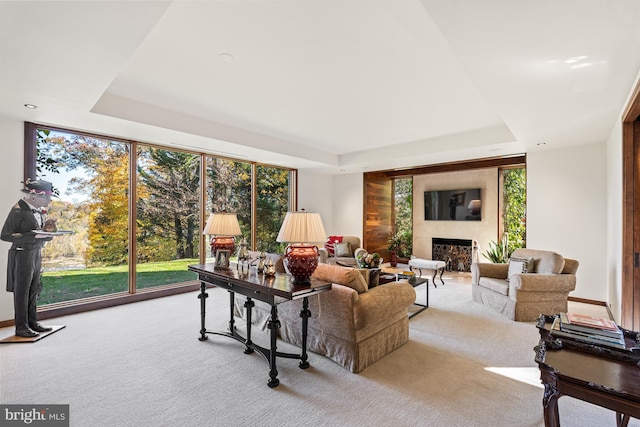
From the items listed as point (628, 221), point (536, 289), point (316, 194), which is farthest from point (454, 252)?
point (628, 221)

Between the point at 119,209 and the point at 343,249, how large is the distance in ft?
14.0

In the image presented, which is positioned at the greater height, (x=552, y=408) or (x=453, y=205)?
(x=453, y=205)

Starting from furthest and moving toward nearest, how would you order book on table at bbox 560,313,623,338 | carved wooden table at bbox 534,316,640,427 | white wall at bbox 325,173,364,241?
white wall at bbox 325,173,364,241 < book on table at bbox 560,313,623,338 < carved wooden table at bbox 534,316,640,427

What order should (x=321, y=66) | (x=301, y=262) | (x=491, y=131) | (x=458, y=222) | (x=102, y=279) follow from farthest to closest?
(x=458, y=222), (x=491, y=131), (x=102, y=279), (x=321, y=66), (x=301, y=262)

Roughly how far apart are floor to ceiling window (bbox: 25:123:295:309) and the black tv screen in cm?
490

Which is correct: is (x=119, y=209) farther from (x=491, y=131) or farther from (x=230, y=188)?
(x=491, y=131)

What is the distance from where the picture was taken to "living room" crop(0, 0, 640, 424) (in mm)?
1826

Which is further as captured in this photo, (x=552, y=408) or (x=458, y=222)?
(x=458, y=222)

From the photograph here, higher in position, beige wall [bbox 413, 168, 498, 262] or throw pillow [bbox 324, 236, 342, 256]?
beige wall [bbox 413, 168, 498, 262]

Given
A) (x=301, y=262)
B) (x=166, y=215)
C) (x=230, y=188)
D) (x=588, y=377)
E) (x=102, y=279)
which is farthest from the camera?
(x=230, y=188)

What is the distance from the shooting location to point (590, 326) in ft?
6.58

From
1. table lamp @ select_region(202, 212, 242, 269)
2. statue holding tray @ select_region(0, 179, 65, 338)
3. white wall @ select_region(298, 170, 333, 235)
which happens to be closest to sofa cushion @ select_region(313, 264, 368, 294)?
table lamp @ select_region(202, 212, 242, 269)

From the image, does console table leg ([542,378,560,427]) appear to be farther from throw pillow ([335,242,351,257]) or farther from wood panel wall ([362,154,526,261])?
wood panel wall ([362,154,526,261])

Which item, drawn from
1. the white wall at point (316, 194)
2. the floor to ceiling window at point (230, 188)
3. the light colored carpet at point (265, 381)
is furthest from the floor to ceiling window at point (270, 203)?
the light colored carpet at point (265, 381)
